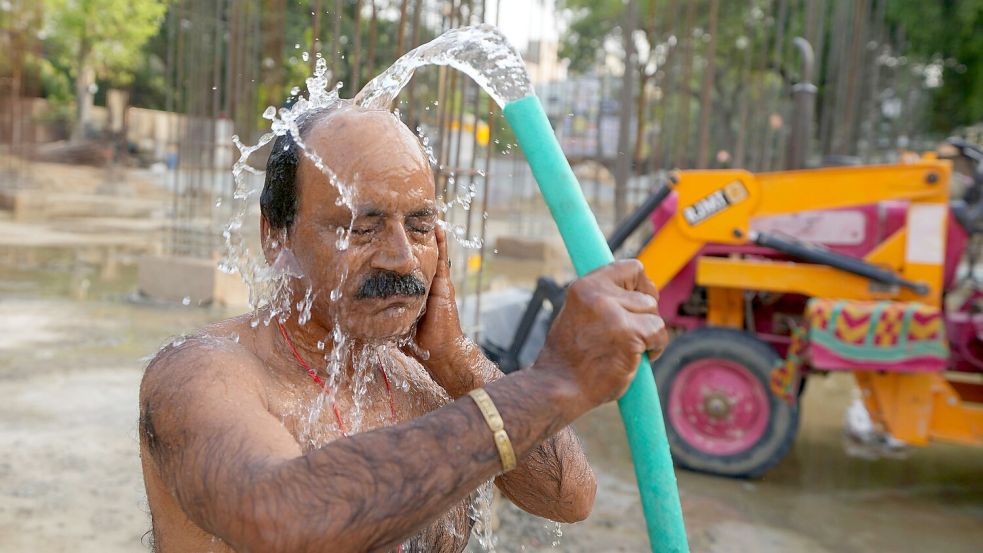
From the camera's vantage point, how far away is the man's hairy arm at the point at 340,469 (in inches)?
47.3

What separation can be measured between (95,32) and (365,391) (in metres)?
30.6

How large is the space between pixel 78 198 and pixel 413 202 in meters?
22.1

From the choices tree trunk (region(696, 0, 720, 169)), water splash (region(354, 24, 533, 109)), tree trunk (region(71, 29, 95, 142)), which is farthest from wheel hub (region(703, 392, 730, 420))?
tree trunk (region(71, 29, 95, 142))

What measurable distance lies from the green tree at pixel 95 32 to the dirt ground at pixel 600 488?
23155mm

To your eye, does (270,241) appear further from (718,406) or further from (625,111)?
(625,111)

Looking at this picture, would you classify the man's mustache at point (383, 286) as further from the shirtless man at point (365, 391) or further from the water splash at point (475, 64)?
the water splash at point (475, 64)

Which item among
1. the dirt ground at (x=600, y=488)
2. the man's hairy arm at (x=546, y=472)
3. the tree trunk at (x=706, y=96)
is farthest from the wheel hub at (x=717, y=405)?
the man's hairy arm at (x=546, y=472)

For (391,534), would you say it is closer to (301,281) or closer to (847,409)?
(301,281)

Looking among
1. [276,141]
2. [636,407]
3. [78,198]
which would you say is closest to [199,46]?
[276,141]

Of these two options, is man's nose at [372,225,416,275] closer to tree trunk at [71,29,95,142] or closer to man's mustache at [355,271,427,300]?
man's mustache at [355,271,427,300]

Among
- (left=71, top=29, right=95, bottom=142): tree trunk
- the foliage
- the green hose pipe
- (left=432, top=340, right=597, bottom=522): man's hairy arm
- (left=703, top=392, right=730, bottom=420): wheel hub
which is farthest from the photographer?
(left=71, top=29, right=95, bottom=142): tree trunk

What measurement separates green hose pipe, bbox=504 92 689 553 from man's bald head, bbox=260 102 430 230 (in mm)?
253

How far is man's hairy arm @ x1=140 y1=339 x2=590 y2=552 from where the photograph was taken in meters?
1.20

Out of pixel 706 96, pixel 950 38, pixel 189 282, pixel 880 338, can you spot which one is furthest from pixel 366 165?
pixel 950 38
